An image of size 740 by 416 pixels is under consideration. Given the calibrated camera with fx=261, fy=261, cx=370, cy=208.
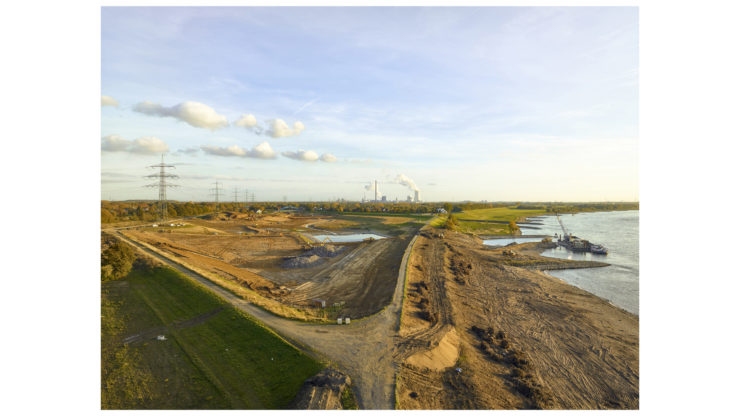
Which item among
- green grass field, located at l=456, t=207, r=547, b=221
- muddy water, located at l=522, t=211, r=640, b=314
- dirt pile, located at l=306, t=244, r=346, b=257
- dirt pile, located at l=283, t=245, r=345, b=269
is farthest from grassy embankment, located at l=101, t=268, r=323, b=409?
green grass field, located at l=456, t=207, r=547, b=221

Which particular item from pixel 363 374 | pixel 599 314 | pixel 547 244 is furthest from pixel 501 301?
pixel 547 244

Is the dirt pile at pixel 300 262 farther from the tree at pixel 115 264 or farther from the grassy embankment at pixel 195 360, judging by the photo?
the tree at pixel 115 264

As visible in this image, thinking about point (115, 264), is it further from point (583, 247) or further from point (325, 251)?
point (583, 247)

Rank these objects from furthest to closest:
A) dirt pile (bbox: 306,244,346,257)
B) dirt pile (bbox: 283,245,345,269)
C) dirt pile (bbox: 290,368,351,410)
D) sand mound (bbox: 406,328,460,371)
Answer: dirt pile (bbox: 306,244,346,257), dirt pile (bbox: 283,245,345,269), sand mound (bbox: 406,328,460,371), dirt pile (bbox: 290,368,351,410)

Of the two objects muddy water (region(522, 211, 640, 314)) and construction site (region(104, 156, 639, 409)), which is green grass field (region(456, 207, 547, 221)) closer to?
muddy water (region(522, 211, 640, 314))

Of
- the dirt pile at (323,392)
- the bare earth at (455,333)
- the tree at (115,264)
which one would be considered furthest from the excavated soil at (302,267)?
the dirt pile at (323,392)

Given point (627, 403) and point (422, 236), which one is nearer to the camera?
point (627, 403)
